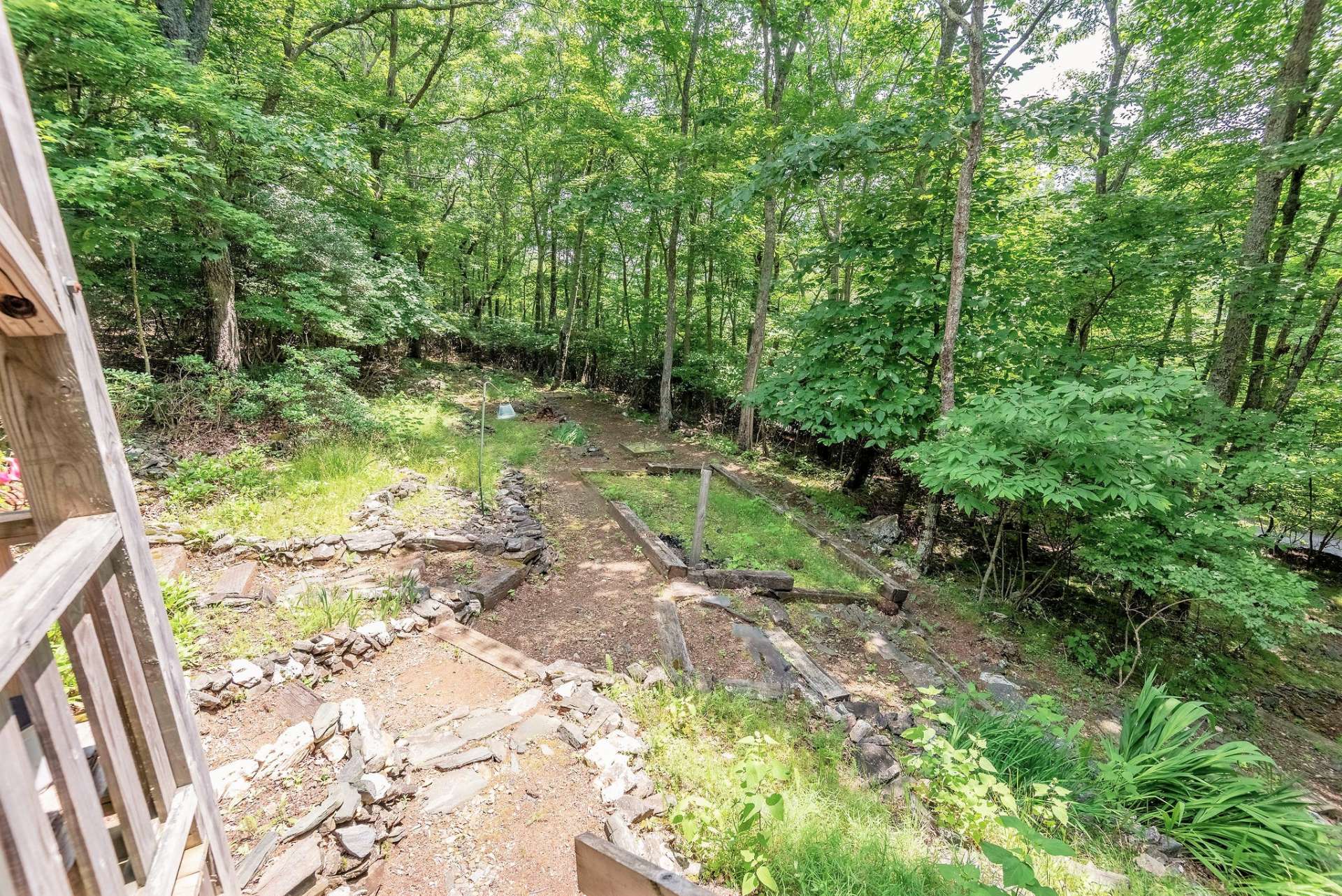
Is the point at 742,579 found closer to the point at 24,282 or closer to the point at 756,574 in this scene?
the point at 756,574

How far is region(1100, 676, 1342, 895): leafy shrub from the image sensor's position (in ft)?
8.06

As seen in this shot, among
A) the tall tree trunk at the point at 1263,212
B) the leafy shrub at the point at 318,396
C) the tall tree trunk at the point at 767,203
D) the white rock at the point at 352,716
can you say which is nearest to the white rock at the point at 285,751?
the white rock at the point at 352,716

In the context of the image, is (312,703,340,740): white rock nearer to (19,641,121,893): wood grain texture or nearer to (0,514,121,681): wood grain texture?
(19,641,121,893): wood grain texture

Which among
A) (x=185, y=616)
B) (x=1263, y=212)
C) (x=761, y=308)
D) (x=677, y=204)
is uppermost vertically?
(x=677, y=204)

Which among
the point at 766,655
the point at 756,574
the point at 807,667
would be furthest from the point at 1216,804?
the point at 756,574

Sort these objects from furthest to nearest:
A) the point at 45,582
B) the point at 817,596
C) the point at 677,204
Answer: the point at 677,204 < the point at 817,596 < the point at 45,582

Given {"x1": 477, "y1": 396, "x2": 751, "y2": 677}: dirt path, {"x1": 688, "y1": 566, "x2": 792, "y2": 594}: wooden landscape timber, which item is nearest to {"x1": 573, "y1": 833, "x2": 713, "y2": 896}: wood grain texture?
{"x1": 477, "y1": 396, "x2": 751, "y2": 677}: dirt path

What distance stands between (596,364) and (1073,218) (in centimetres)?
1247

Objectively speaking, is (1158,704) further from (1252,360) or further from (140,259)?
(140,259)

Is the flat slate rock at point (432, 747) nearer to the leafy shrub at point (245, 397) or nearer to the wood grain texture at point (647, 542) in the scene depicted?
the wood grain texture at point (647, 542)

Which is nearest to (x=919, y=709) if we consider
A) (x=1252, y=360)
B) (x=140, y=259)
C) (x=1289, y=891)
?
(x=1289, y=891)

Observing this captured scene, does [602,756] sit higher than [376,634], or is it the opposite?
[376,634]

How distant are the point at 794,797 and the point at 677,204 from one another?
372 inches

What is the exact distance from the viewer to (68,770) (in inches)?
38.2
